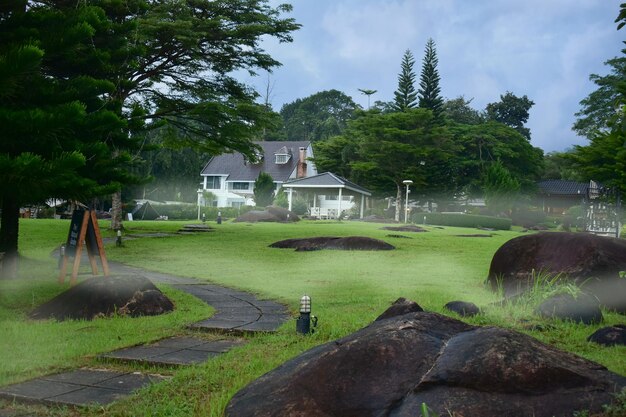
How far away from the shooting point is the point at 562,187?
52.7m

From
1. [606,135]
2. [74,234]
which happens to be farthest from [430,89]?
[74,234]

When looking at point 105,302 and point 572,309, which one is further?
point 105,302

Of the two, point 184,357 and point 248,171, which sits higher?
point 248,171

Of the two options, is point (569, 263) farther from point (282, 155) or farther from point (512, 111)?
point (512, 111)

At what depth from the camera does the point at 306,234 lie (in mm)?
20812

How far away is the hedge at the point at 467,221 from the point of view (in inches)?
1236

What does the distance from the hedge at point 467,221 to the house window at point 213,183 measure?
2374 cm

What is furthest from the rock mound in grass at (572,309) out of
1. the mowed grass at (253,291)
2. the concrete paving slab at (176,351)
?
the concrete paving slab at (176,351)

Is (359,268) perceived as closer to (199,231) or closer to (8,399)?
(8,399)

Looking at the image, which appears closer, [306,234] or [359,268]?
[359,268]

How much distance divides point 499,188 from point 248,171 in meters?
22.7

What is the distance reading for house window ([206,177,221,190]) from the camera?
169 feet

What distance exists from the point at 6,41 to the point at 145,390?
6501 mm

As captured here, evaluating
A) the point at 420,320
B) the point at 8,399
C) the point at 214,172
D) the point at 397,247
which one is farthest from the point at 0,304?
the point at 214,172
